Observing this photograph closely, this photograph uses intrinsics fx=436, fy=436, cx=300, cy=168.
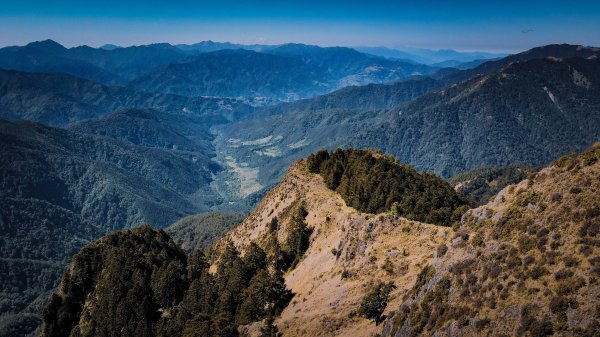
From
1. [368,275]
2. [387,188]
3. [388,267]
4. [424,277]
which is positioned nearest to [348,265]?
[368,275]

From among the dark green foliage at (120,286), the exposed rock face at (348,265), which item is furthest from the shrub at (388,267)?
the dark green foliage at (120,286)

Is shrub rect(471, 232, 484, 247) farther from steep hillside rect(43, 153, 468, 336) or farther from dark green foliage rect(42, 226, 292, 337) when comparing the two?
dark green foliage rect(42, 226, 292, 337)

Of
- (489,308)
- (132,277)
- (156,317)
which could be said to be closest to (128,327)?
(156,317)

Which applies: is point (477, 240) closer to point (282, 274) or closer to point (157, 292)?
point (282, 274)

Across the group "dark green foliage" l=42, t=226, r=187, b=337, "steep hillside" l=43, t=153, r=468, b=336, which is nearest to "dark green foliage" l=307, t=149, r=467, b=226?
"steep hillside" l=43, t=153, r=468, b=336

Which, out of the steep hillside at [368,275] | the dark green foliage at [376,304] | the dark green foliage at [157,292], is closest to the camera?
the steep hillside at [368,275]

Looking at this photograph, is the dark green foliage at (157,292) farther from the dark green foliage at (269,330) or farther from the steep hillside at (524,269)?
the steep hillside at (524,269)
